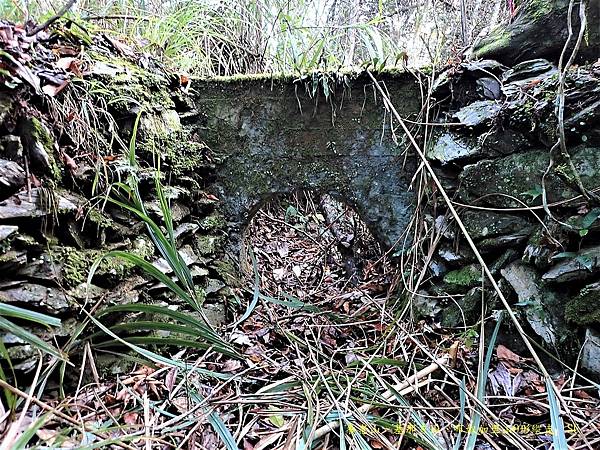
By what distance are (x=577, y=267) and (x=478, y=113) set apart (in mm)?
870

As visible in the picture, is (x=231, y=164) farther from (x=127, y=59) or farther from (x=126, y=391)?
(x=126, y=391)

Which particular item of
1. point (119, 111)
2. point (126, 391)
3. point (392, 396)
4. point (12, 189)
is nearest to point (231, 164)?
point (119, 111)

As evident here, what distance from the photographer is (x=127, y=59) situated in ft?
6.40

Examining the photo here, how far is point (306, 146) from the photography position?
2.38 metres

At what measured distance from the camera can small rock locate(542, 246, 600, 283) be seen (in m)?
1.49

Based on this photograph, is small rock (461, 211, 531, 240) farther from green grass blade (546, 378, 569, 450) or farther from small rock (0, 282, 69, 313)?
small rock (0, 282, 69, 313)

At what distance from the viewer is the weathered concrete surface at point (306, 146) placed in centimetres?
232

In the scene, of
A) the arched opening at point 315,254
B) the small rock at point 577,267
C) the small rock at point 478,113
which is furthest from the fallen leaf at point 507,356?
the small rock at point 478,113

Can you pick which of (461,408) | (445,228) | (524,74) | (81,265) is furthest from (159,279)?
(524,74)

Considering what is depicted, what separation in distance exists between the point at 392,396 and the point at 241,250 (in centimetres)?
137

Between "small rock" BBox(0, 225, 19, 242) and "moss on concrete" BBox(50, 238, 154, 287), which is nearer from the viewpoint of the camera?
"small rock" BBox(0, 225, 19, 242)

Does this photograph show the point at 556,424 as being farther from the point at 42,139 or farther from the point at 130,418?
the point at 42,139

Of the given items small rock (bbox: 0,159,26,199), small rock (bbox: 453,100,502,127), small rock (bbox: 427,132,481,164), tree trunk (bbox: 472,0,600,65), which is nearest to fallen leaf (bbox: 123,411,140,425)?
small rock (bbox: 0,159,26,199)

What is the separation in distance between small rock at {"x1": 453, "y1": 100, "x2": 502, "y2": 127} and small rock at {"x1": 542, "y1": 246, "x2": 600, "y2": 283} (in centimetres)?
74
